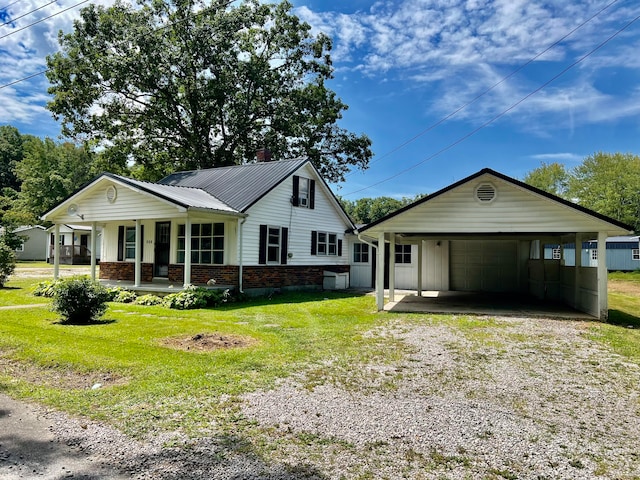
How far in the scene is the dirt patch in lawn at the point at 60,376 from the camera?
5416 millimetres

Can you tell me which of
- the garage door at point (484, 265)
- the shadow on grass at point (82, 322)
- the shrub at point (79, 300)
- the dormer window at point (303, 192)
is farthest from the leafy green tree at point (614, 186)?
the shrub at point (79, 300)

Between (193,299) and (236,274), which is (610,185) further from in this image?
(193,299)

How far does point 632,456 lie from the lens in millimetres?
3604

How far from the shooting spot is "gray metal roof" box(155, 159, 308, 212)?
16.4 metres

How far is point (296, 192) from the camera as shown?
18438 mm

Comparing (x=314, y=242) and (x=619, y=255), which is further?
(x=619, y=255)

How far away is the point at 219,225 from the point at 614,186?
4324 cm

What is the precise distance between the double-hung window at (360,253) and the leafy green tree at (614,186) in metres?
32.8

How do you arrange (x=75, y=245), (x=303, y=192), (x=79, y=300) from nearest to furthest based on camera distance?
1. (x=79, y=300)
2. (x=303, y=192)
3. (x=75, y=245)

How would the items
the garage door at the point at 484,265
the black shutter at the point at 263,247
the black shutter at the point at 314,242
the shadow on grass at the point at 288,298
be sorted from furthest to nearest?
the black shutter at the point at 314,242 < the garage door at the point at 484,265 < the black shutter at the point at 263,247 < the shadow on grass at the point at 288,298

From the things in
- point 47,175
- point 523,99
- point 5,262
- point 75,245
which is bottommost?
point 5,262

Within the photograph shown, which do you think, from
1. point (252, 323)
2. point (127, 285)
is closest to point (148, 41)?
point (127, 285)

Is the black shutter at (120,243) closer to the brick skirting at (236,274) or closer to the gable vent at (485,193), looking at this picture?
the brick skirting at (236,274)

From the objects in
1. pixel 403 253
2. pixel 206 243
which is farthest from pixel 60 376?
pixel 403 253
